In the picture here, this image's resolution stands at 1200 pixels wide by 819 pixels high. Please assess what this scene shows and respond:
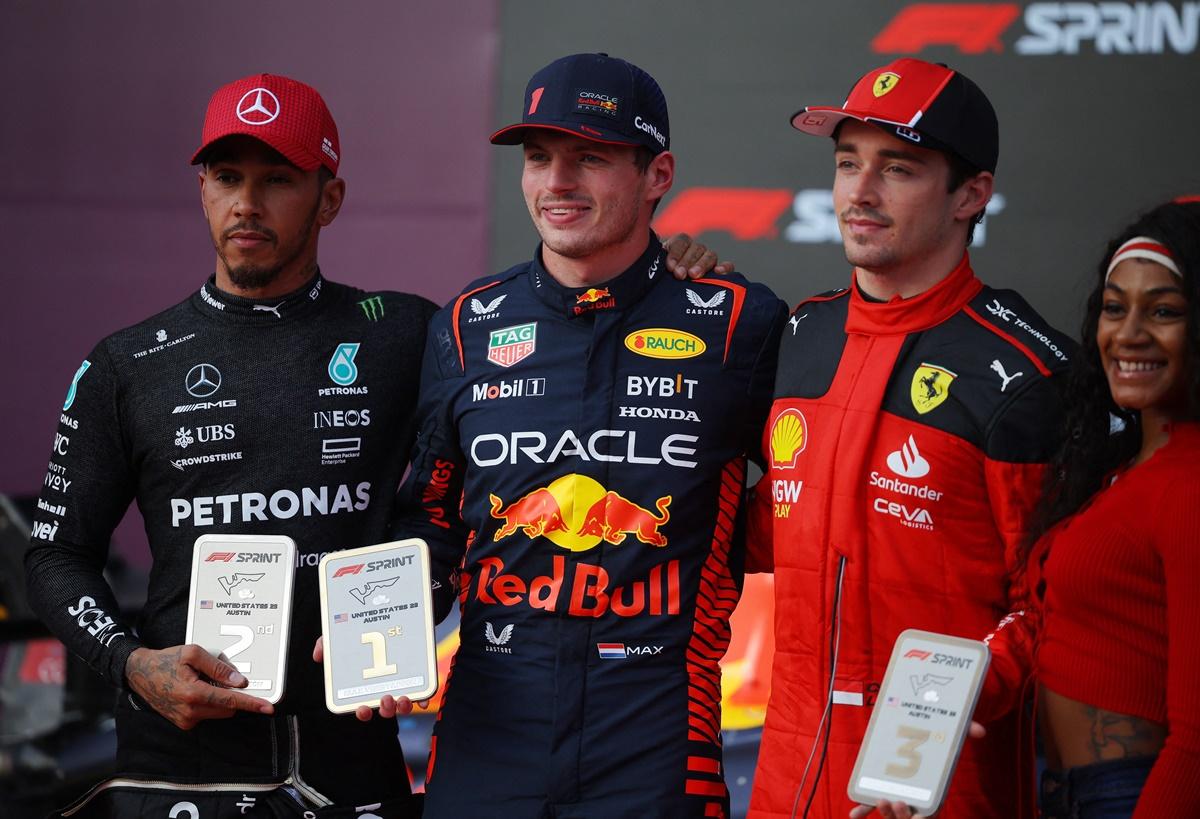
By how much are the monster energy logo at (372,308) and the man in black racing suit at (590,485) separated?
0.16 meters

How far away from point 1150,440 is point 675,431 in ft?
2.35

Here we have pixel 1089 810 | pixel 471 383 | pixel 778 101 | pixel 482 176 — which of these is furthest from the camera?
pixel 482 176

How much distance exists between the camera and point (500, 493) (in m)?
2.35

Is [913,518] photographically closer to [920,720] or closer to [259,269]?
[920,720]

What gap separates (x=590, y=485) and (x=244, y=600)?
1.84 ft

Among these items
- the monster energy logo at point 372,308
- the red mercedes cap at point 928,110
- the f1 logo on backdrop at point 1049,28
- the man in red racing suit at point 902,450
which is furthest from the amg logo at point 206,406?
the f1 logo on backdrop at point 1049,28

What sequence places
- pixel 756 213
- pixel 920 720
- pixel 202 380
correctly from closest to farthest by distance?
pixel 920 720
pixel 202 380
pixel 756 213

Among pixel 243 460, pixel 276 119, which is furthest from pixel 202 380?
pixel 276 119

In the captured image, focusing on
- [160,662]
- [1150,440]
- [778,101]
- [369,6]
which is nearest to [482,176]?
[369,6]

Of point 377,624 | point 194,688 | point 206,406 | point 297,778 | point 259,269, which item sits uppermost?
point 259,269

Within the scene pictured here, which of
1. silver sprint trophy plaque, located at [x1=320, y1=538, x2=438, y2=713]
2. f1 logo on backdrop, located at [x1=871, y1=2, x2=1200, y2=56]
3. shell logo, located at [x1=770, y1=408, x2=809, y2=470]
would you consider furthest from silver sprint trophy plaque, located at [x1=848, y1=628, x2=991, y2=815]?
f1 logo on backdrop, located at [x1=871, y1=2, x2=1200, y2=56]

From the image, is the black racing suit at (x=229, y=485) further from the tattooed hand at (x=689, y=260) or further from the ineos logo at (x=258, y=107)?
the tattooed hand at (x=689, y=260)

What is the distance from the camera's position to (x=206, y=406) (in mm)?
2480

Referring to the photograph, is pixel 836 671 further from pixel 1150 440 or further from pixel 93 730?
pixel 93 730
